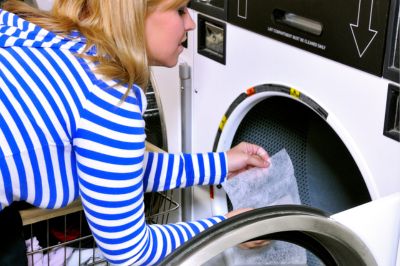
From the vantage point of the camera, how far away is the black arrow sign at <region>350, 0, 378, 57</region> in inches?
37.8

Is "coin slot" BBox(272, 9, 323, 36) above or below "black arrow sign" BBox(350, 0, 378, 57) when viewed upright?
below

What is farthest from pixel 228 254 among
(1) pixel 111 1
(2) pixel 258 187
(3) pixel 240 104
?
(1) pixel 111 1

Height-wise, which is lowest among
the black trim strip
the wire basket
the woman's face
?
the wire basket

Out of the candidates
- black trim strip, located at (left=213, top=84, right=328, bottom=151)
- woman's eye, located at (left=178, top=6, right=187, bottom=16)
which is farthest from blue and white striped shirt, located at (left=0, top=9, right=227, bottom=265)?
black trim strip, located at (left=213, top=84, right=328, bottom=151)

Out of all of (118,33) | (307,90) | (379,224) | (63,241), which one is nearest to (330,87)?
(307,90)

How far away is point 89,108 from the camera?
1.00m

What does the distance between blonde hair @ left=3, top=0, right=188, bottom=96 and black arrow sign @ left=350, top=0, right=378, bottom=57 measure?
0.29m

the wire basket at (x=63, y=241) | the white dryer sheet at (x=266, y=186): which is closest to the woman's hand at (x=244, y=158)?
the white dryer sheet at (x=266, y=186)

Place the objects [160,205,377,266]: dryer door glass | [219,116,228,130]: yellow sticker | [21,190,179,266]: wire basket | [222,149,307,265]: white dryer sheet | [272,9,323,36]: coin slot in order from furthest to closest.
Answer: [21,190,179,266]: wire basket, [219,116,228,130]: yellow sticker, [222,149,307,265]: white dryer sheet, [272,9,323,36]: coin slot, [160,205,377,266]: dryer door glass

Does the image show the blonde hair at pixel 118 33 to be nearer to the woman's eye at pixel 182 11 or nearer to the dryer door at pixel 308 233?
the woman's eye at pixel 182 11

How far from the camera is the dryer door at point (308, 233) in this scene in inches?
31.9

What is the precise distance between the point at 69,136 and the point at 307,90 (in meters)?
0.42

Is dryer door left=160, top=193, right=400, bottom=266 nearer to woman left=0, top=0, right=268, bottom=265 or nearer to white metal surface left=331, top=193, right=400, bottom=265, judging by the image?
white metal surface left=331, top=193, right=400, bottom=265

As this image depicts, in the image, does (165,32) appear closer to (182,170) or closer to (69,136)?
(69,136)
